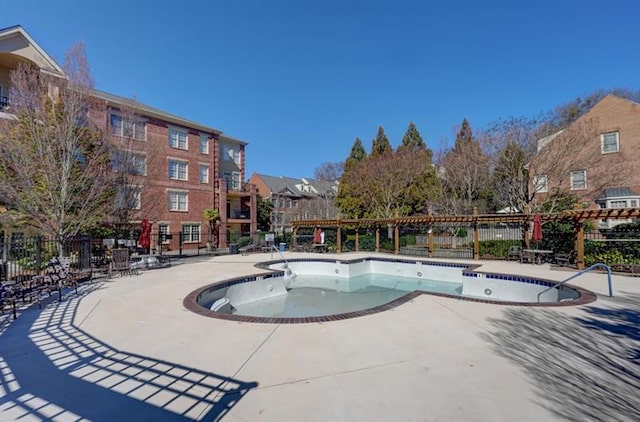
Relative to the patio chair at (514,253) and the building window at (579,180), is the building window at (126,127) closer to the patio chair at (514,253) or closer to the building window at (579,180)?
the patio chair at (514,253)

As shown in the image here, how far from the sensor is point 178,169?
24359 millimetres

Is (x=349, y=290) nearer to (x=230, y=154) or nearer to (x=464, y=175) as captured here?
(x=464, y=175)

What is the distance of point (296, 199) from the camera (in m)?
43.0

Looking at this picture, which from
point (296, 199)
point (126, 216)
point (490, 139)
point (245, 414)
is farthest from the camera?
point (296, 199)

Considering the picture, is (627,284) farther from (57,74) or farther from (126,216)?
(57,74)

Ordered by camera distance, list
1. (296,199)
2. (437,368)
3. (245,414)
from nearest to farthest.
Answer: (245,414) → (437,368) → (296,199)

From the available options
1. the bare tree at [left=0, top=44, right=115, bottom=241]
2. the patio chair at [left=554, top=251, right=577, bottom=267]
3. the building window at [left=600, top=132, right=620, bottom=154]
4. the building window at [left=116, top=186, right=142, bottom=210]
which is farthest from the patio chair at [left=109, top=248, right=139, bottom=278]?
the building window at [left=600, top=132, right=620, bottom=154]

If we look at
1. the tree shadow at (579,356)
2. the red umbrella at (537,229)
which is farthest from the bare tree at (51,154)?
the red umbrella at (537,229)

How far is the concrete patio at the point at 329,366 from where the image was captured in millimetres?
2791

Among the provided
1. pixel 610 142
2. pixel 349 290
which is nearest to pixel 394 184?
pixel 349 290

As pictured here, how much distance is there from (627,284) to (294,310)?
9845 millimetres

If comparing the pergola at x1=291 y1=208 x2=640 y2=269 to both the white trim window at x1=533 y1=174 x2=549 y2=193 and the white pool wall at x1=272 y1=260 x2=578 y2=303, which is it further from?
the white trim window at x1=533 y1=174 x2=549 y2=193

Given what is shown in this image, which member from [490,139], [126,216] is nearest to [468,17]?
[490,139]

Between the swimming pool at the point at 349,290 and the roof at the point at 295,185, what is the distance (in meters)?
27.2
